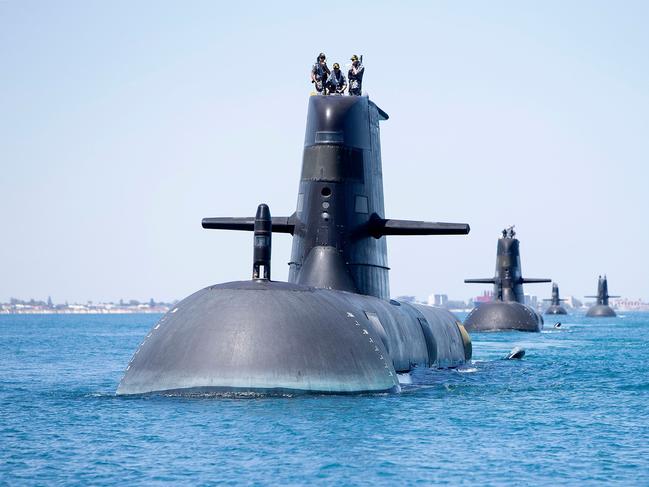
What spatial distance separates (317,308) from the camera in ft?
87.1

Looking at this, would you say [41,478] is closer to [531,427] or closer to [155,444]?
[155,444]

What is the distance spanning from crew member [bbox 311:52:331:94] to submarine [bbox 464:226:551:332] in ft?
232

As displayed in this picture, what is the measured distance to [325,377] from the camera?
24562 mm

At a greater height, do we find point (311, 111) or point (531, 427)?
point (311, 111)

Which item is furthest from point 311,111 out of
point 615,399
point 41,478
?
point 41,478

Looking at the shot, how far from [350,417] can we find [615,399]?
1262cm

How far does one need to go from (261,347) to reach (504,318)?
8087cm

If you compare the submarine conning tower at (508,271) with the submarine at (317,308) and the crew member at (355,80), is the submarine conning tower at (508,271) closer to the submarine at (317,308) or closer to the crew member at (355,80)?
the submarine at (317,308)

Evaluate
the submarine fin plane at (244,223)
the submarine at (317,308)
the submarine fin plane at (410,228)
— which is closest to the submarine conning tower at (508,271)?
the submarine at (317,308)

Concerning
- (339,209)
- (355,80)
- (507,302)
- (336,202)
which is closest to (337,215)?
(339,209)

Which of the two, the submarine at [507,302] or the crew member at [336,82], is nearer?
the crew member at [336,82]

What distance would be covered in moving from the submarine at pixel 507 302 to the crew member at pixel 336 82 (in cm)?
7022

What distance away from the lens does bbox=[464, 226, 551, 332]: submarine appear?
338 ft

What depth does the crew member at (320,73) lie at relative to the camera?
112 feet
